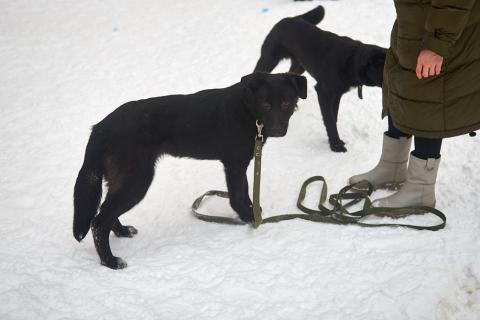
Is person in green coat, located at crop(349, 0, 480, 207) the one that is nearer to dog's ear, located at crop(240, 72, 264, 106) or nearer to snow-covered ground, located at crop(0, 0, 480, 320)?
snow-covered ground, located at crop(0, 0, 480, 320)

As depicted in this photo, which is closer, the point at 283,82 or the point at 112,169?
the point at 112,169

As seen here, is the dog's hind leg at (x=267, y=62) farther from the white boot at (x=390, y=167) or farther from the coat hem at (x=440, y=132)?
the coat hem at (x=440, y=132)

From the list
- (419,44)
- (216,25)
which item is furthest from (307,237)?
(216,25)

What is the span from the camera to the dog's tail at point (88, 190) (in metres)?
2.67

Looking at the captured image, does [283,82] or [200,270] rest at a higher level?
[283,82]

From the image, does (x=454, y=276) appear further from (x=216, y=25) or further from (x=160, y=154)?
(x=216, y=25)

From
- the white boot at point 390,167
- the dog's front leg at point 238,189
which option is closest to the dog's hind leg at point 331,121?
the white boot at point 390,167

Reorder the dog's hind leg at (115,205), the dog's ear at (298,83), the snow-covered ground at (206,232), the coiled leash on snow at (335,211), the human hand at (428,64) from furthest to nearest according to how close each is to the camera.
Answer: the dog's ear at (298,83) → the coiled leash on snow at (335,211) → the dog's hind leg at (115,205) → the snow-covered ground at (206,232) → the human hand at (428,64)

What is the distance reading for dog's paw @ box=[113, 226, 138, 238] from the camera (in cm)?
308

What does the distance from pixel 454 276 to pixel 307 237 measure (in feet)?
2.98

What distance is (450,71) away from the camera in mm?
2359

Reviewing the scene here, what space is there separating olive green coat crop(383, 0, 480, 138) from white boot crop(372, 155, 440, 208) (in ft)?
1.05

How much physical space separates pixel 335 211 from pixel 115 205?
1.53 metres

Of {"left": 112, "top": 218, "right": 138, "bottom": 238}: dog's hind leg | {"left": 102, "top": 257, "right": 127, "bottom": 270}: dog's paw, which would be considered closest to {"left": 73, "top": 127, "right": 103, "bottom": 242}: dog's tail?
{"left": 102, "top": 257, "right": 127, "bottom": 270}: dog's paw
